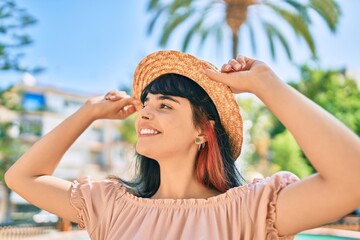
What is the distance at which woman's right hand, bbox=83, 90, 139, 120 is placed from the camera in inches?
96.7

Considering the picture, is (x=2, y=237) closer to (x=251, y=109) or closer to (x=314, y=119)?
(x=314, y=119)

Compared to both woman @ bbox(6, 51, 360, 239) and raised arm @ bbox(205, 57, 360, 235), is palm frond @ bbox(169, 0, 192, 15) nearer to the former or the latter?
woman @ bbox(6, 51, 360, 239)

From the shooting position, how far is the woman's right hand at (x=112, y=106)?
8.06 ft

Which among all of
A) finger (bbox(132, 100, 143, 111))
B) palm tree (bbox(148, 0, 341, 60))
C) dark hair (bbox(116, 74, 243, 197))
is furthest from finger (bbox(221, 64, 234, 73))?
palm tree (bbox(148, 0, 341, 60))

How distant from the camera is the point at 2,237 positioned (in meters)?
11.7

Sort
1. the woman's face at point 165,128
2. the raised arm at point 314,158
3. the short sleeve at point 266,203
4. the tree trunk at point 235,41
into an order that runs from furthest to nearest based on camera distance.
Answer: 1. the tree trunk at point 235,41
2. the woman's face at point 165,128
3. the short sleeve at point 266,203
4. the raised arm at point 314,158

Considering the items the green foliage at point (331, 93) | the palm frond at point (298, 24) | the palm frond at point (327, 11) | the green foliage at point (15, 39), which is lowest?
the green foliage at point (331, 93)

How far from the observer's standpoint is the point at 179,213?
6.66 feet

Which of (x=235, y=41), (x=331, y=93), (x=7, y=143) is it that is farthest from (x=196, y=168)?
(x=331, y=93)

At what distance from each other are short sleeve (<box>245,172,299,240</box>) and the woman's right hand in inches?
31.7

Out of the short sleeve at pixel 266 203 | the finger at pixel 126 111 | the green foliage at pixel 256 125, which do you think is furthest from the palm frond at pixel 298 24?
the green foliage at pixel 256 125

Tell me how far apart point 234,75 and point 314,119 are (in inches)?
14.9

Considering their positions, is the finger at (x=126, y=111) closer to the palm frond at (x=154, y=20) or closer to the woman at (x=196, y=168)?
the woman at (x=196, y=168)

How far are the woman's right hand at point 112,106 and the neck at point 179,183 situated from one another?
1.29ft
